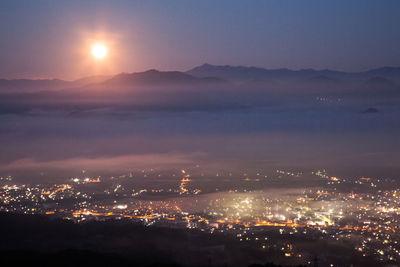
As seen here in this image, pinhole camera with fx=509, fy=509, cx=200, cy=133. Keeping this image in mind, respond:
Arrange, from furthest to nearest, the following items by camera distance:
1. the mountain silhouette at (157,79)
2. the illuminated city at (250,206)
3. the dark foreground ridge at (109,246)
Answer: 1. the mountain silhouette at (157,79)
2. the illuminated city at (250,206)
3. the dark foreground ridge at (109,246)

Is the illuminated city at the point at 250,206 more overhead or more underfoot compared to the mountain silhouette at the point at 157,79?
more underfoot

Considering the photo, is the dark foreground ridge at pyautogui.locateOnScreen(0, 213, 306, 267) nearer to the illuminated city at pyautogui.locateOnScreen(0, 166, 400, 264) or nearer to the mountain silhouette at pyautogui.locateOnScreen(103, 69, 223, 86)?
the illuminated city at pyautogui.locateOnScreen(0, 166, 400, 264)

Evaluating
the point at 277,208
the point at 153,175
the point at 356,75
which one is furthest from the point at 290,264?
the point at 356,75

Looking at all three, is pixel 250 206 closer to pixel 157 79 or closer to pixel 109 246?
pixel 109 246

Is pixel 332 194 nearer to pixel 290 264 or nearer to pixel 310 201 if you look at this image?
pixel 310 201

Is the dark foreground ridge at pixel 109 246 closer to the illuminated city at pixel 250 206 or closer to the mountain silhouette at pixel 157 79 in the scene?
the illuminated city at pixel 250 206

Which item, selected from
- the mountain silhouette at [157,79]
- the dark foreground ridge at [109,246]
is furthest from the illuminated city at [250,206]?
the mountain silhouette at [157,79]

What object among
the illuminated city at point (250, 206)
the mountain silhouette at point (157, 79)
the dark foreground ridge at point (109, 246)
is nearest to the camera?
the dark foreground ridge at point (109, 246)

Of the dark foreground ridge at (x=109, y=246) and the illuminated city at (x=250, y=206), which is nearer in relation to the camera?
the dark foreground ridge at (x=109, y=246)

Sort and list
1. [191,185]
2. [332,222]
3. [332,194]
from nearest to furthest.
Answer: [332,222] → [332,194] → [191,185]
